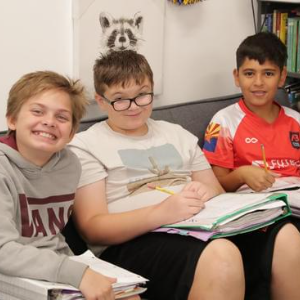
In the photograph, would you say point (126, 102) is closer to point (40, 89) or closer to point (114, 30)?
point (40, 89)

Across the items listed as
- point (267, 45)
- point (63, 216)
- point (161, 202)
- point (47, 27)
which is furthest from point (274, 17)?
point (63, 216)

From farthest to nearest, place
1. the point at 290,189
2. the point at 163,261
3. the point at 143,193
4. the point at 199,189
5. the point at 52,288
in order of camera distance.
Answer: the point at 290,189, the point at 143,193, the point at 199,189, the point at 163,261, the point at 52,288

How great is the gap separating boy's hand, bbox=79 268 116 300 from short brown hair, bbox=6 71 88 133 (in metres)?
0.45

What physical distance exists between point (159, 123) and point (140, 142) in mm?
169

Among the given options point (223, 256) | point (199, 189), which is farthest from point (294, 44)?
point (223, 256)

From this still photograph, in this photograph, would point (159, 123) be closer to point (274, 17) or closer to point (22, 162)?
point (22, 162)

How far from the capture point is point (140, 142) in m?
1.96

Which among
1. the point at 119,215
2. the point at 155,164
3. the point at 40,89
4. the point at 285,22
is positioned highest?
the point at 285,22

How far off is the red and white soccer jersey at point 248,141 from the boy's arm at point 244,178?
1.4 inches

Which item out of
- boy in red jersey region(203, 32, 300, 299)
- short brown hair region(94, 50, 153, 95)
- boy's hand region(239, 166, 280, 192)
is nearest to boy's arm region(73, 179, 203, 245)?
short brown hair region(94, 50, 153, 95)

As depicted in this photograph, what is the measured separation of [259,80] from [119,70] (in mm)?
665

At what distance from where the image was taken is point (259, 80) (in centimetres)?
231

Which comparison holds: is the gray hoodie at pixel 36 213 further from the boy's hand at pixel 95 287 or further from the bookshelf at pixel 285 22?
the bookshelf at pixel 285 22

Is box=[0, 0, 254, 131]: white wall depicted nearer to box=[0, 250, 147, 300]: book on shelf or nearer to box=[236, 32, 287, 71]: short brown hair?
box=[236, 32, 287, 71]: short brown hair
